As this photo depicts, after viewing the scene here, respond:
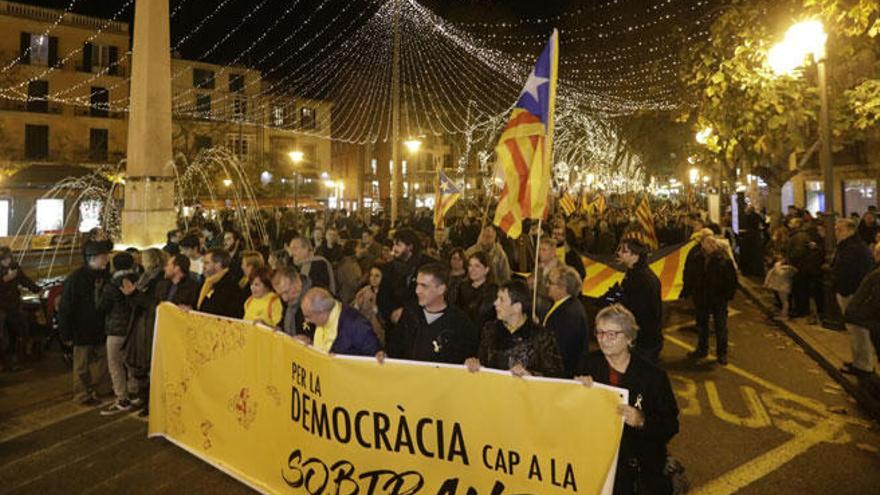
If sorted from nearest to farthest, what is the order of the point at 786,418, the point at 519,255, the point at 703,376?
1. the point at 786,418
2. the point at 703,376
3. the point at 519,255

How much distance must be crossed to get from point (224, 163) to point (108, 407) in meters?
39.3

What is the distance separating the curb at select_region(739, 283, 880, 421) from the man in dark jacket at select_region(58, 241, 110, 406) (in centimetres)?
889

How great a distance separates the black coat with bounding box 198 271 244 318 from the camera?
A: 21.1 feet

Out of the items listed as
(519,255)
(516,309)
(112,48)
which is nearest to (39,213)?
(112,48)

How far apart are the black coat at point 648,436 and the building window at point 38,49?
4879 cm

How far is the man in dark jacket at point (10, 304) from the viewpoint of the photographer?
8898 millimetres

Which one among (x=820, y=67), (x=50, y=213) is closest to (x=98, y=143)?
(x=50, y=213)

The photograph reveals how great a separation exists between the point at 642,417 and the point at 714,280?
653 cm

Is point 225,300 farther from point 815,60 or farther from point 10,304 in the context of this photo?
point 815,60

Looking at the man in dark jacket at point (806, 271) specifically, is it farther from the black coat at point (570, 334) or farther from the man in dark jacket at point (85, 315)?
the man in dark jacket at point (85, 315)

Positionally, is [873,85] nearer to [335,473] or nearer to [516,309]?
[516,309]

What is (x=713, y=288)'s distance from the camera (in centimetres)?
904

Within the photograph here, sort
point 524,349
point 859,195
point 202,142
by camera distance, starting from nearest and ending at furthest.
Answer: point 524,349
point 859,195
point 202,142

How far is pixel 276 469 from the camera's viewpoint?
182 inches
